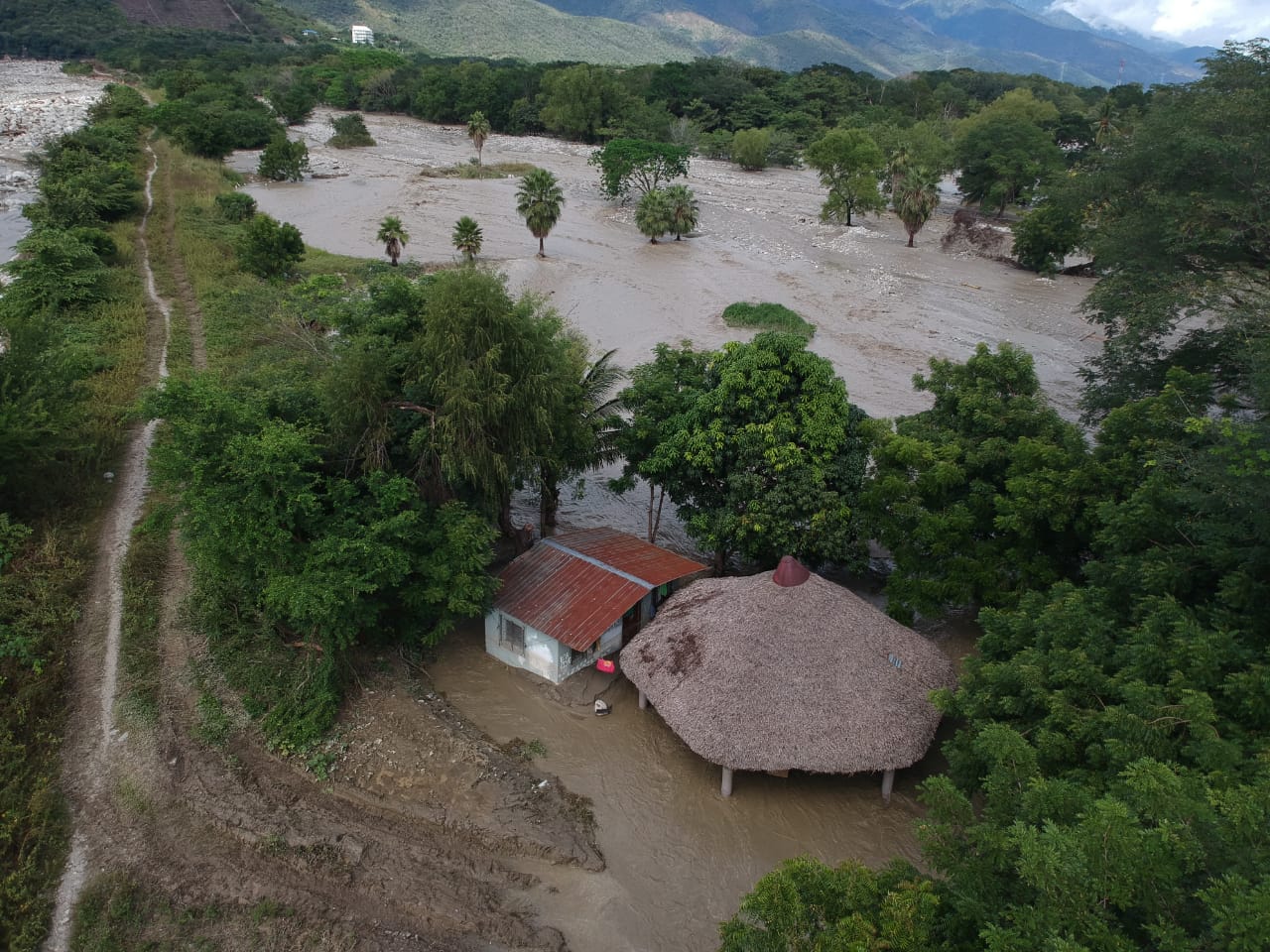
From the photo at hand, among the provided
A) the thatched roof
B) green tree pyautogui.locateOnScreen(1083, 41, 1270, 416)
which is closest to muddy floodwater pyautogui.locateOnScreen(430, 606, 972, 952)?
the thatched roof

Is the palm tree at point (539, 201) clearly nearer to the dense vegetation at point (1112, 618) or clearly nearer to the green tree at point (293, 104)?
the dense vegetation at point (1112, 618)

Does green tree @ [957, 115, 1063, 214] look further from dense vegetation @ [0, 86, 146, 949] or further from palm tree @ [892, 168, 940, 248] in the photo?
dense vegetation @ [0, 86, 146, 949]

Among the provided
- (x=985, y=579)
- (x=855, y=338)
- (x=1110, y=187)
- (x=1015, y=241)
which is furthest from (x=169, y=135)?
(x=985, y=579)

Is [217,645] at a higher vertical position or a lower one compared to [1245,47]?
lower

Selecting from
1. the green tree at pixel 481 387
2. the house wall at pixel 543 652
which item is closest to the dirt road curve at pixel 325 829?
the house wall at pixel 543 652

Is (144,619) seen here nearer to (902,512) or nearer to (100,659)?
(100,659)

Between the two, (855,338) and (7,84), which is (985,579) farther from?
(7,84)
